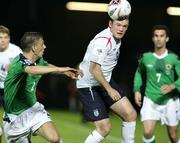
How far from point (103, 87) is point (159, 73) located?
1595 millimetres

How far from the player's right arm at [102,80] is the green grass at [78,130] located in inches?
170

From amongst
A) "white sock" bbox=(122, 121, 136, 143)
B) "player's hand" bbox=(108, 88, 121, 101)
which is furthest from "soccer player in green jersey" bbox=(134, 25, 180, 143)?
"player's hand" bbox=(108, 88, 121, 101)

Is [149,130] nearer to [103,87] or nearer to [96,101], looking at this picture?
[96,101]

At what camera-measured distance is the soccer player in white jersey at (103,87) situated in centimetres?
949

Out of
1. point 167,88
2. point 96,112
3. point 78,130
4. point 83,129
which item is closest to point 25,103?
point 96,112

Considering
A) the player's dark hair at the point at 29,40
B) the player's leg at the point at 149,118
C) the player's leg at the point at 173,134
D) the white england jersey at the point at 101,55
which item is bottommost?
the player's leg at the point at 173,134

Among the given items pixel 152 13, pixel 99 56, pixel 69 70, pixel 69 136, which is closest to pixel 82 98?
pixel 99 56

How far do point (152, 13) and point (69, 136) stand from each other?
1152cm

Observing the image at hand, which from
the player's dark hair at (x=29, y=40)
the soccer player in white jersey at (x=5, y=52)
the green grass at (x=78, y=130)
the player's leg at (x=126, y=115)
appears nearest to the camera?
the player's dark hair at (x=29, y=40)

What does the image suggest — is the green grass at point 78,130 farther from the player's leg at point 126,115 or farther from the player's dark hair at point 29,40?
the player's dark hair at point 29,40

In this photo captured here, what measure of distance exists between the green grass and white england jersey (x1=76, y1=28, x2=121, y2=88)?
386cm

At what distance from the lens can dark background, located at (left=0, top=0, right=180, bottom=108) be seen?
2484 centimetres

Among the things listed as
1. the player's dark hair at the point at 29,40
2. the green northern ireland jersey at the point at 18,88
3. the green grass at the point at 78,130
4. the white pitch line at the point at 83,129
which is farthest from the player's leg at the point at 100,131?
the white pitch line at the point at 83,129

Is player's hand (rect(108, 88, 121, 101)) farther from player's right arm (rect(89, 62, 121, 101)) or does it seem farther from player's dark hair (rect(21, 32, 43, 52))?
player's dark hair (rect(21, 32, 43, 52))
